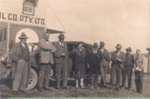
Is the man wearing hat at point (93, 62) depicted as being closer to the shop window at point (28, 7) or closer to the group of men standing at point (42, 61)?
the group of men standing at point (42, 61)

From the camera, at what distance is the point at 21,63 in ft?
21.0

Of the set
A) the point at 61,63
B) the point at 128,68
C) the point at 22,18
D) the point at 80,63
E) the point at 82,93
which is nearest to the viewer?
the point at 22,18

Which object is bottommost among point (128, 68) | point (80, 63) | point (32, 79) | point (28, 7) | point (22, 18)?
point (32, 79)

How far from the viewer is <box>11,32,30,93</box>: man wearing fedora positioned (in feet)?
20.6

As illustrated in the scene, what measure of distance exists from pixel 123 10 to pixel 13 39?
8.61 ft

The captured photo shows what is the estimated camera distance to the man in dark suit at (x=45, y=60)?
21.5 ft

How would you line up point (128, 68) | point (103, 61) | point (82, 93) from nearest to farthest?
1. point (82, 93)
2. point (103, 61)
3. point (128, 68)

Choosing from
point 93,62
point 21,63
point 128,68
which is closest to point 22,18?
point 21,63

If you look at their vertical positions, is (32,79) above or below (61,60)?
below

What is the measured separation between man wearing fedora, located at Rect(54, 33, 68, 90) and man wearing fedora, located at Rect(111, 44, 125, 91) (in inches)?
45.0

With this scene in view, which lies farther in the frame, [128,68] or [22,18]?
[128,68]

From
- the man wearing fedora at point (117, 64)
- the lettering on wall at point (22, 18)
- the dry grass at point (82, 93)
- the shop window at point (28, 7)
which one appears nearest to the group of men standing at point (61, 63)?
the man wearing fedora at point (117, 64)

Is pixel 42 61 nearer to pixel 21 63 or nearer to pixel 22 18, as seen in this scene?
pixel 21 63

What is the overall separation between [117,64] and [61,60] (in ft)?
4.61
